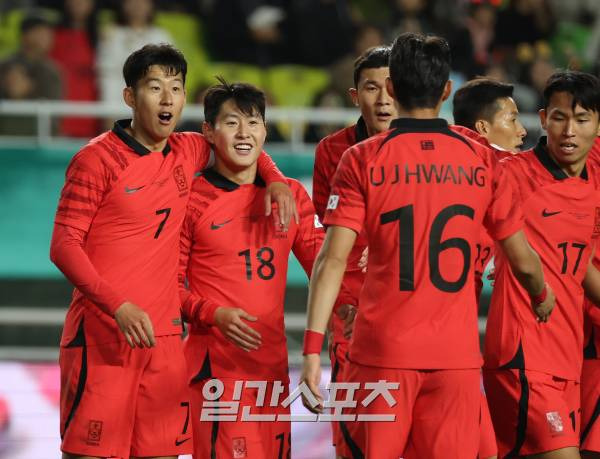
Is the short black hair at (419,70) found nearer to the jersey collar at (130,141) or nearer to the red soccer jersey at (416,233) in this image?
the red soccer jersey at (416,233)

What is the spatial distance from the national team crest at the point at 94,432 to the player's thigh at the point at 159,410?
0.56ft

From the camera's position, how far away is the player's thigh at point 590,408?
5645mm

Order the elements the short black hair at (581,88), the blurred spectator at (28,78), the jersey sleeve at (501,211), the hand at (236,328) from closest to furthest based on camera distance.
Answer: the jersey sleeve at (501,211) → the hand at (236,328) → the short black hair at (581,88) → the blurred spectator at (28,78)

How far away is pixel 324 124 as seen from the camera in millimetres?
11109

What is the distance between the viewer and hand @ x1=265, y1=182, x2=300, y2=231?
5.24m

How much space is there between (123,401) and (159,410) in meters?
0.17

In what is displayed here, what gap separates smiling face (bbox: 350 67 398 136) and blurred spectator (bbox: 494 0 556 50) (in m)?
6.86

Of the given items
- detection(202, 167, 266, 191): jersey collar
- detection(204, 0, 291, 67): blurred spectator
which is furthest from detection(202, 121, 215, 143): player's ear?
detection(204, 0, 291, 67): blurred spectator

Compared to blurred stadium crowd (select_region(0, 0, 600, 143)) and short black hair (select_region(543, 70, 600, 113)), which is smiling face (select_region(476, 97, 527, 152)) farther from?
blurred stadium crowd (select_region(0, 0, 600, 143))

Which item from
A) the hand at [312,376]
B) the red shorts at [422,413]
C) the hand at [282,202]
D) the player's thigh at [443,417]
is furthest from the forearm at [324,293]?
the hand at [282,202]

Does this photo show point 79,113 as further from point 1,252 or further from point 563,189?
point 563,189

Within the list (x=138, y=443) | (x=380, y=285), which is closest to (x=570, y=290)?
(x=380, y=285)

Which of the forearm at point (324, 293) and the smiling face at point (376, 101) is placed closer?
the forearm at point (324, 293)

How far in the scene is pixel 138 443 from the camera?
523cm
